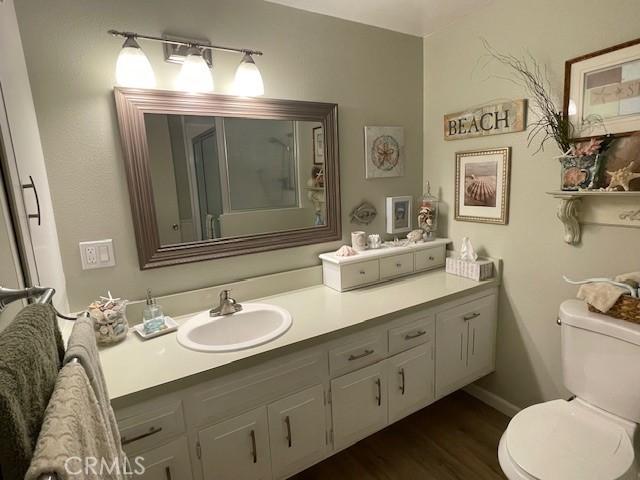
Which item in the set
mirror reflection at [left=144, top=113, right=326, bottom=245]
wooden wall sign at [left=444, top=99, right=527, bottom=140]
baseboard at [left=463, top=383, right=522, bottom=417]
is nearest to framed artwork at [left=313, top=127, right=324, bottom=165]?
mirror reflection at [left=144, top=113, right=326, bottom=245]

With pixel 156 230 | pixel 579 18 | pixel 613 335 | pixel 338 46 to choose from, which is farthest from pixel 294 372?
pixel 579 18

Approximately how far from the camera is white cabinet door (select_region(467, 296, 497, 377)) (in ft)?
6.31

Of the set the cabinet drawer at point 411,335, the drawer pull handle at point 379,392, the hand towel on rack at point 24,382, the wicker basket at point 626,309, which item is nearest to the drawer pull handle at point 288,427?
the drawer pull handle at point 379,392

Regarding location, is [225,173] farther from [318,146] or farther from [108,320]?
[108,320]

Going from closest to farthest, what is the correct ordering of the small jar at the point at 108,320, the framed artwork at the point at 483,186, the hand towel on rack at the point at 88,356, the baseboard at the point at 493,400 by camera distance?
the hand towel on rack at the point at 88,356
the small jar at the point at 108,320
the framed artwork at the point at 483,186
the baseboard at the point at 493,400

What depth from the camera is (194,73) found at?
1450mm

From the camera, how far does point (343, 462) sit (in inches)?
69.3

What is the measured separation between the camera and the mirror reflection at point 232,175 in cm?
154

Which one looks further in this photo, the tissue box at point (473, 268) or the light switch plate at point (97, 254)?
the tissue box at point (473, 268)

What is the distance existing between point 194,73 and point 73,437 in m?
1.40

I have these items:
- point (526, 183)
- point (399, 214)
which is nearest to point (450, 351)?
A: point (399, 214)

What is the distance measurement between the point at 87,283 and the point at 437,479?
5.97ft

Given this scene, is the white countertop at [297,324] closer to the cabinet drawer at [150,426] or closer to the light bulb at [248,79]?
the cabinet drawer at [150,426]

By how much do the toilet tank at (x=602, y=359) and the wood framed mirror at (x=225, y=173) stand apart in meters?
1.22
